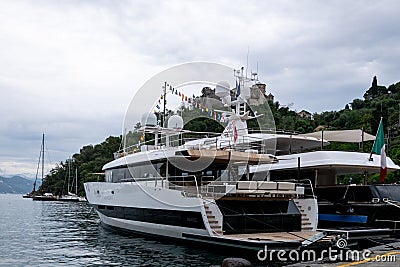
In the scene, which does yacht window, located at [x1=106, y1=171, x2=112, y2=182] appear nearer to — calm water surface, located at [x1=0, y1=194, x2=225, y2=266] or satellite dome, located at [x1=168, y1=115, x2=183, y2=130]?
calm water surface, located at [x1=0, y1=194, x2=225, y2=266]

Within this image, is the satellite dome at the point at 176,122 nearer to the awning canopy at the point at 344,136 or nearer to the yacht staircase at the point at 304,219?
the yacht staircase at the point at 304,219

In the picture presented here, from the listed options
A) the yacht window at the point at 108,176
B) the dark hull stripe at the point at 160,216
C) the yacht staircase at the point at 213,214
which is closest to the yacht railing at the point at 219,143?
the yacht window at the point at 108,176

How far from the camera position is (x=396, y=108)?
210 feet

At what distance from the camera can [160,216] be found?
18.8 m

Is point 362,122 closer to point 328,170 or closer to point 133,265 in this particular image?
point 328,170

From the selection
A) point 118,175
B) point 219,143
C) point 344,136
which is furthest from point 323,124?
point 118,175

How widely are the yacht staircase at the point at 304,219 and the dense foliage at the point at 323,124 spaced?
9.90 meters

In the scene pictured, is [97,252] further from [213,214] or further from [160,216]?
[213,214]

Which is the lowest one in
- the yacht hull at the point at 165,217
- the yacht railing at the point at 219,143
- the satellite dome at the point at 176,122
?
the yacht hull at the point at 165,217

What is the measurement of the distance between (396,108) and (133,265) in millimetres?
58038

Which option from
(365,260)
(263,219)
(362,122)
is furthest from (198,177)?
(362,122)

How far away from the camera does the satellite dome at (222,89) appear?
84.6ft

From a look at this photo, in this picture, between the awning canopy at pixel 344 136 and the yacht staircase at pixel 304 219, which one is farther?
the awning canopy at pixel 344 136

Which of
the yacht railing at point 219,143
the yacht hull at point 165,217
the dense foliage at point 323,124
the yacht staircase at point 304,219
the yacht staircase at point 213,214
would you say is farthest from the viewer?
the dense foliage at point 323,124
